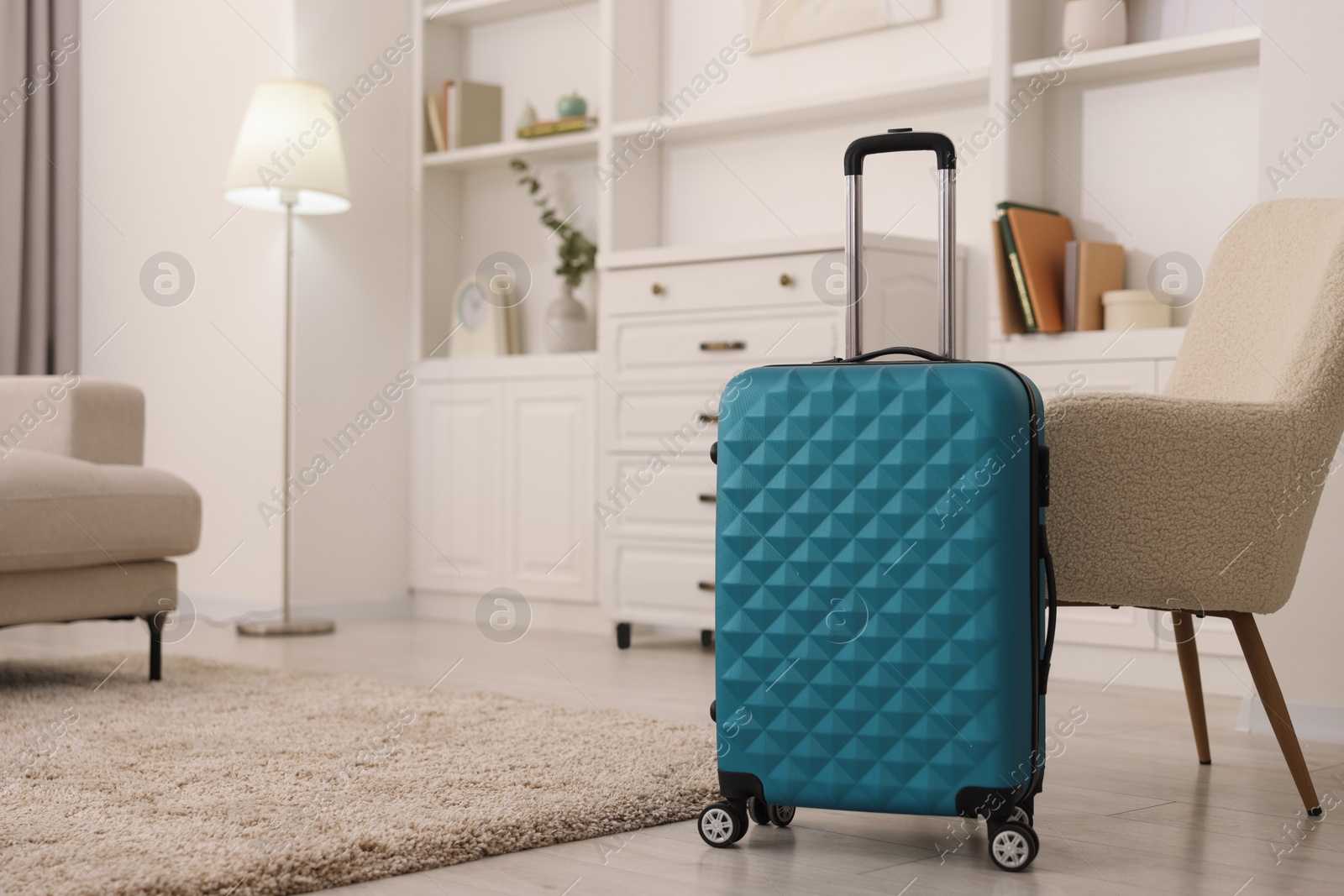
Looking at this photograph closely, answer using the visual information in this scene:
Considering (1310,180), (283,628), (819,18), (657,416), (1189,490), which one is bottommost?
(283,628)

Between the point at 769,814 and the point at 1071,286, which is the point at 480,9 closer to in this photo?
the point at 1071,286

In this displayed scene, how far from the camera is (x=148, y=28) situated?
4.40m

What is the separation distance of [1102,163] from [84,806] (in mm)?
2527

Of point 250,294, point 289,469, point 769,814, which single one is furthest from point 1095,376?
point 250,294

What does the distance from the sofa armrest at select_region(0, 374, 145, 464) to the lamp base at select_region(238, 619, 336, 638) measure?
92 centimetres

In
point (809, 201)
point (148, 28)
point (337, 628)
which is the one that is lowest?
point (337, 628)

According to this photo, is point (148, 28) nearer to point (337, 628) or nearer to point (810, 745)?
point (337, 628)

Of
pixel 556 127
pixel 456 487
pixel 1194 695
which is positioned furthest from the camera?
pixel 456 487

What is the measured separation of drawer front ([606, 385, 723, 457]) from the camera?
3311 mm

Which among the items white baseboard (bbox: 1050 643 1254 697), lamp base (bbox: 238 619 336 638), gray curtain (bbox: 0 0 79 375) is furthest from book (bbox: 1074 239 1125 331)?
gray curtain (bbox: 0 0 79 375)

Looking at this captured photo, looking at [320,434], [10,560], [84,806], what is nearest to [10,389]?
[10,560]

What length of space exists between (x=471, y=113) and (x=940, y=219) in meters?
2.95

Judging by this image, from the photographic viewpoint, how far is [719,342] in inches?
130

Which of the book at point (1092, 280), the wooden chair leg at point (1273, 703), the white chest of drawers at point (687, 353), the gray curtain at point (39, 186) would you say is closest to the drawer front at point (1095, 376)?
the book at point (1092, 280)
